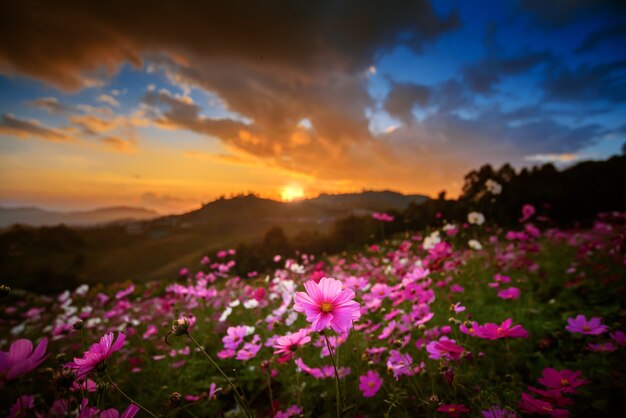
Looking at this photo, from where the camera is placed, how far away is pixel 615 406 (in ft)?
4.15

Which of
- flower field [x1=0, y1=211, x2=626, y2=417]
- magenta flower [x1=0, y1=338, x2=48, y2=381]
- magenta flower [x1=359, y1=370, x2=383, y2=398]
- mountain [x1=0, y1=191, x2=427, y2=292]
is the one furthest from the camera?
mountain [x1=0, y1=191, x2=427, y2=292]

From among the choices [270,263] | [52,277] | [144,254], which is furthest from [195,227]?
[270,263]

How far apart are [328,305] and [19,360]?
33.2 inches

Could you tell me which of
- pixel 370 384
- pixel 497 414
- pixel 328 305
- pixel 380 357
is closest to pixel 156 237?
pixel 380 357

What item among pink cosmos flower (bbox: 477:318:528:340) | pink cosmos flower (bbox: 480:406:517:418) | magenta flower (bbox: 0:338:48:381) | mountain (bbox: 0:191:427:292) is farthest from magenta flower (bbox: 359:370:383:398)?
mountain (bbox: 0:191:427:292)

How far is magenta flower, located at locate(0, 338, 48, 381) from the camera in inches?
28.0

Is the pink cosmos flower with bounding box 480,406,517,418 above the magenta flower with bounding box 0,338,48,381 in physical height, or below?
below

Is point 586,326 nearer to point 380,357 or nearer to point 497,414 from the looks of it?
point 497,414

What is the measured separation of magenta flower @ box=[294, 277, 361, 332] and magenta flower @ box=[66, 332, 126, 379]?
1.74ft

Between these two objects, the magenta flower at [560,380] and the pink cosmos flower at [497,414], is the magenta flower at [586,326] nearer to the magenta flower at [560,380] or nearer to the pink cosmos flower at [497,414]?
the magenta flower at [560,380]

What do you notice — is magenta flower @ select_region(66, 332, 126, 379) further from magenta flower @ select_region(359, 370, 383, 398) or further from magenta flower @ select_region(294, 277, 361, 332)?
magenta flower @ select_region(359, 370, 383, 398)

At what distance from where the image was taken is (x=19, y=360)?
74cm

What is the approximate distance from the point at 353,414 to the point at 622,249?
2.19m

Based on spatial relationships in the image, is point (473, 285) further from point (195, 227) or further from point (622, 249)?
point (195, 227)
